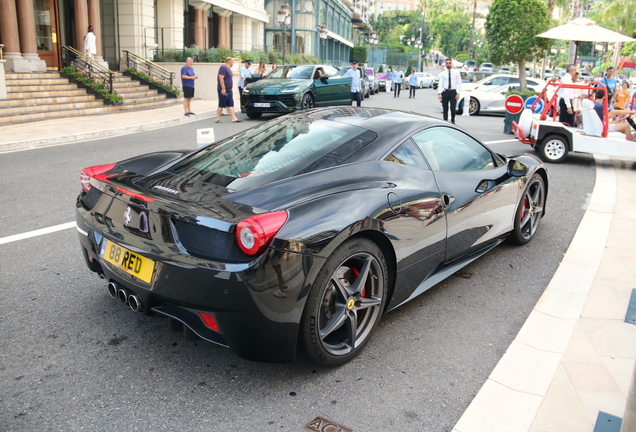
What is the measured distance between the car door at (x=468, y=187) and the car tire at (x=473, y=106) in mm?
16647

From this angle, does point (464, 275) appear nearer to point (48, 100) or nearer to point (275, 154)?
point (275, 154)

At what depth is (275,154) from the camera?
3.61m

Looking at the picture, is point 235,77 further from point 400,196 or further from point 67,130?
point 400,196

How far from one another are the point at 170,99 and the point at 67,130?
897 cm

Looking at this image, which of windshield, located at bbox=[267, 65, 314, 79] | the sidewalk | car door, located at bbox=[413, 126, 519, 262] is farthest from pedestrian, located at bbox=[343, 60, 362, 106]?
car door, located at bbox=[413, 126, 519, 262]

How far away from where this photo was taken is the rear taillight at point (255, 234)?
8.80ft

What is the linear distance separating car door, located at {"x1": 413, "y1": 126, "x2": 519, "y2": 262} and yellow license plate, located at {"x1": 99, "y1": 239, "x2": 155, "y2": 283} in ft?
6.53

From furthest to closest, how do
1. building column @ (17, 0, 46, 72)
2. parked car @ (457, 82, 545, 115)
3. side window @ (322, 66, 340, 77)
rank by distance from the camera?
parked car @ (457, 82, 545, 115) → side window @ (322, 66, 340, 77) → building column @ (17, 0, 46, 72)

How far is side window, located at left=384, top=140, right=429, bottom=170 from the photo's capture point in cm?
370

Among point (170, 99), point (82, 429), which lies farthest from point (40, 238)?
point (170, 99)

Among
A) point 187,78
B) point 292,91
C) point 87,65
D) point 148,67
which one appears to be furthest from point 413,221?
point 148,67

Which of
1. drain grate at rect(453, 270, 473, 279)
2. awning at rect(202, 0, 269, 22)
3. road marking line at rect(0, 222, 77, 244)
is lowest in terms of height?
drain grate at rect(453, 270, 473, 279)

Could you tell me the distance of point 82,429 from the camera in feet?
8.49

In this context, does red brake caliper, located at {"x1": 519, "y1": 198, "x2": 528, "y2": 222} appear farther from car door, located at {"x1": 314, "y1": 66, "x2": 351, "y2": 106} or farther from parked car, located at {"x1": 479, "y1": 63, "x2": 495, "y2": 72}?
parked car, located at {"x1": 479, "y1": 63, "x2": 495, "y2": 72}
